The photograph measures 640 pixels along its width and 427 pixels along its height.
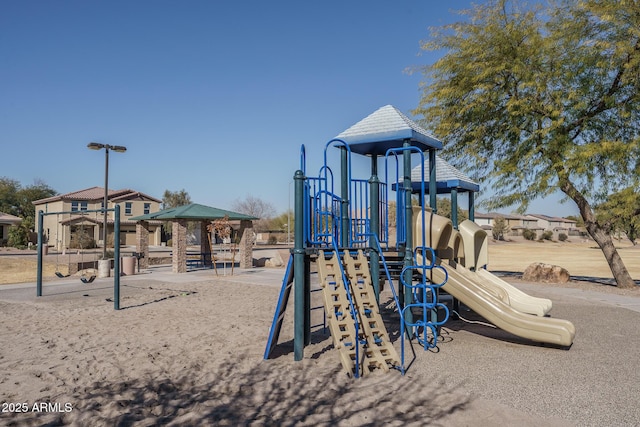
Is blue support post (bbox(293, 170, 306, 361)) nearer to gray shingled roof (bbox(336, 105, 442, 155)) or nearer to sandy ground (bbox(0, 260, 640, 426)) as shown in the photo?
sandy ground (bbox(0, 260, 640, 426))

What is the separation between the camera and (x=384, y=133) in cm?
795

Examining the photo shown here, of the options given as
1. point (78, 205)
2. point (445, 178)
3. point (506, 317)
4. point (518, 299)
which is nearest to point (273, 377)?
point (506, 317)

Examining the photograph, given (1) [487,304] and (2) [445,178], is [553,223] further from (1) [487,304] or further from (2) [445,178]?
(1) [487,304]

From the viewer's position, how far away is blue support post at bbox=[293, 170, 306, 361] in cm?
661

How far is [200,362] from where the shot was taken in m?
6.38

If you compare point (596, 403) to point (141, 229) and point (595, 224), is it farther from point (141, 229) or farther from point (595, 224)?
point (141, 229)

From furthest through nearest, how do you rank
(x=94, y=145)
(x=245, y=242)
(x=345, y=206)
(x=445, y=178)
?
(x=245, y=242)
(x=94, y=145)
(x=445, y=178)
(x=345, y=206)

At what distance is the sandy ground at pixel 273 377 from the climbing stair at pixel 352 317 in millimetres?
291

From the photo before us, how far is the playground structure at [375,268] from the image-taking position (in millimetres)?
6305

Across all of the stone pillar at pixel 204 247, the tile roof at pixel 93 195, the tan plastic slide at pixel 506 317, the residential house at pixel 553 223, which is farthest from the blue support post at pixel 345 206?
the residential house at pixel 553 223

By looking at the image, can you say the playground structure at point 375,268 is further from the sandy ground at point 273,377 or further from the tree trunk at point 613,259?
the tree trunk at point 613,259

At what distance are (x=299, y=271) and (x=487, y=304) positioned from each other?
3.06 meters

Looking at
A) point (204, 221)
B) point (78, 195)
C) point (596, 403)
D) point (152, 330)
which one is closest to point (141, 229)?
point (204, 221)

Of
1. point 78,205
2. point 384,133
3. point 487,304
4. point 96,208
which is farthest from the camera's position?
point 96,208
